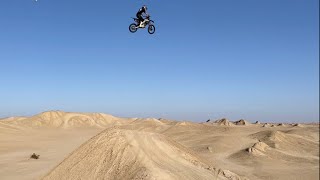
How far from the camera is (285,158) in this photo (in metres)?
43.5

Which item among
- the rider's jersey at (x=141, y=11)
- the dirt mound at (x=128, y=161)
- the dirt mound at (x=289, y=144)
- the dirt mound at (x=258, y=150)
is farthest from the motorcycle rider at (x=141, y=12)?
the dirt mound at (x=289, y=144)

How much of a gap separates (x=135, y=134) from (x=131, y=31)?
20.4ft

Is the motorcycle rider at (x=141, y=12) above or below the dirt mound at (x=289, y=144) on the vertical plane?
above

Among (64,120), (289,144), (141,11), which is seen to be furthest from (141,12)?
(64,120)

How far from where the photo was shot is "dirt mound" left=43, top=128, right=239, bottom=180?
18.8 metres

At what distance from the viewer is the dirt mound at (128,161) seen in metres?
18.8

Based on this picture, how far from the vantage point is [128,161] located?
1966 centimetres

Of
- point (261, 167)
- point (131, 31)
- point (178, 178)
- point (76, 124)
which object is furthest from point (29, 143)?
point (76, 124)

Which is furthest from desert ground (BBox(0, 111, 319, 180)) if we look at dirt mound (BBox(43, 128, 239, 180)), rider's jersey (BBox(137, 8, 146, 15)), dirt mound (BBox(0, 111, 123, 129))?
dirt mound (BBox(0, 111, 123, 129))

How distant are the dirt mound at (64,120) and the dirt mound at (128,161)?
205ft

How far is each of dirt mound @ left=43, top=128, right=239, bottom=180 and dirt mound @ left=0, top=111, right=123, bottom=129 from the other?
6244 cm

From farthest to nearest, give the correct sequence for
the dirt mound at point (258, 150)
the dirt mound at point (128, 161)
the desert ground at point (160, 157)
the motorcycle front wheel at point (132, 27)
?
the dirt mound at point (258, 150) < the motorcycle front wheel at point (132, 27) < the desert ground at point (160, 157) < the dirt mound at point (128, 161)

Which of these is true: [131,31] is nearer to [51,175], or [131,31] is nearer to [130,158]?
[130,158]

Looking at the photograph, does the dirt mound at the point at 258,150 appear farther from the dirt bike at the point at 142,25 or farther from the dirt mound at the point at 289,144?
the dirt bike at the point at 142,25
